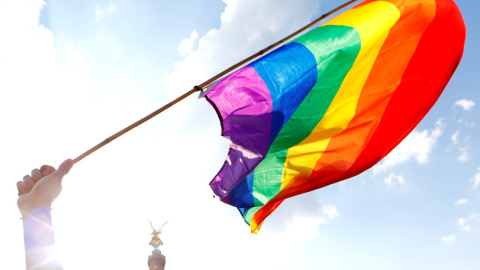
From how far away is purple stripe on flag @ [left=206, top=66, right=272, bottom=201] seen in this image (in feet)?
12.4

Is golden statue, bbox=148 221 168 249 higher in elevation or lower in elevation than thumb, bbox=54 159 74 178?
higher

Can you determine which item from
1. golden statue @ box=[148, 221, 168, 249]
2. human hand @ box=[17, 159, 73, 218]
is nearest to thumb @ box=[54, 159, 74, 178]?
human hand @ box=[17, 159, 73, 218]

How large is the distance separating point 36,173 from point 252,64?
2.32 meters

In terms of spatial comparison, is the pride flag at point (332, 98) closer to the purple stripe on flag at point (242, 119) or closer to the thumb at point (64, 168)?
the purple stripe on flag at point (242, 119)

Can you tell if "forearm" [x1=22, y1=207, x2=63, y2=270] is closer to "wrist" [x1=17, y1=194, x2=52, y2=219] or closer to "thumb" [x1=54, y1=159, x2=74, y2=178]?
"wrist" [x1=17, y1=194, x2=52, y2=219]

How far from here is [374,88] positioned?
4.75 m

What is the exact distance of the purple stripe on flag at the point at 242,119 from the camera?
12.4ft

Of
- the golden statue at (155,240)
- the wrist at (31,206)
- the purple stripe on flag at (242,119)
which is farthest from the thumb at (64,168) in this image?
the golden statue at (155,240)

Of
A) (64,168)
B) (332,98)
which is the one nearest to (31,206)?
(64,168)

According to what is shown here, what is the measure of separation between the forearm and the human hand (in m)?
0.06

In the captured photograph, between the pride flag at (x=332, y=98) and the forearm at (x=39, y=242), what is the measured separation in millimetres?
2149

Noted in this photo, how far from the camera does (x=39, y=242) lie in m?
1.61

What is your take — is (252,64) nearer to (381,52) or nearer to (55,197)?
(381,52)

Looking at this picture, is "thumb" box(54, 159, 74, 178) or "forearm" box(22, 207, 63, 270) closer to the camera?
"forearm" box(22, 207, 63, 270)
